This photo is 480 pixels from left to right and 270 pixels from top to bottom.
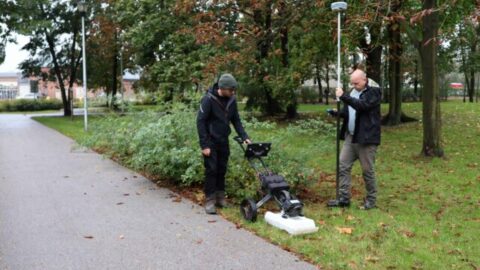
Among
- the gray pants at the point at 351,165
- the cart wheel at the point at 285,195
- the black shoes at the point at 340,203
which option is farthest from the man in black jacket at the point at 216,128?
the black shoes at the point at 340,203

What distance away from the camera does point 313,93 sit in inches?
2036

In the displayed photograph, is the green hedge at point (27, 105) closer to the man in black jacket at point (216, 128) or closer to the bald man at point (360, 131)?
the man in black jacket at point (216, 128)

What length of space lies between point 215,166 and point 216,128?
20.2 inches

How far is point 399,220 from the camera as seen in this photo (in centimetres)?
680

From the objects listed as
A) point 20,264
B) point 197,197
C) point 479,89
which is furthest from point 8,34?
point 479,89

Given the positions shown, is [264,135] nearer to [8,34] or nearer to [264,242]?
[264,242]

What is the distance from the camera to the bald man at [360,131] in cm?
709

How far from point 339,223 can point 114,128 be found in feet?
21.7

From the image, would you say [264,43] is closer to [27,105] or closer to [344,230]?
[344,230]

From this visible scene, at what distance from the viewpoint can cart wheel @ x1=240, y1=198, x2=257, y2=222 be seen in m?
6.65

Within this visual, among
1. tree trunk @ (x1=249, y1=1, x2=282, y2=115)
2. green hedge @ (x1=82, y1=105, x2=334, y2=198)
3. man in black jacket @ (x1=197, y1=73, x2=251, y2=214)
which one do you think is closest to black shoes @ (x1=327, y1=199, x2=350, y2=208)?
green hedge @ (x1=82, y1=105, x2=334, y2=198)

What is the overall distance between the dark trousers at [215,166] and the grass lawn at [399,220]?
0.39 m

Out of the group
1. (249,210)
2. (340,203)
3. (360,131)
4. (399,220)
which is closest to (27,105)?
(340,203)

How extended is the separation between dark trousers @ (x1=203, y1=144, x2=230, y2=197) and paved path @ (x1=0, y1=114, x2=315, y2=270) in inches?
14.1
